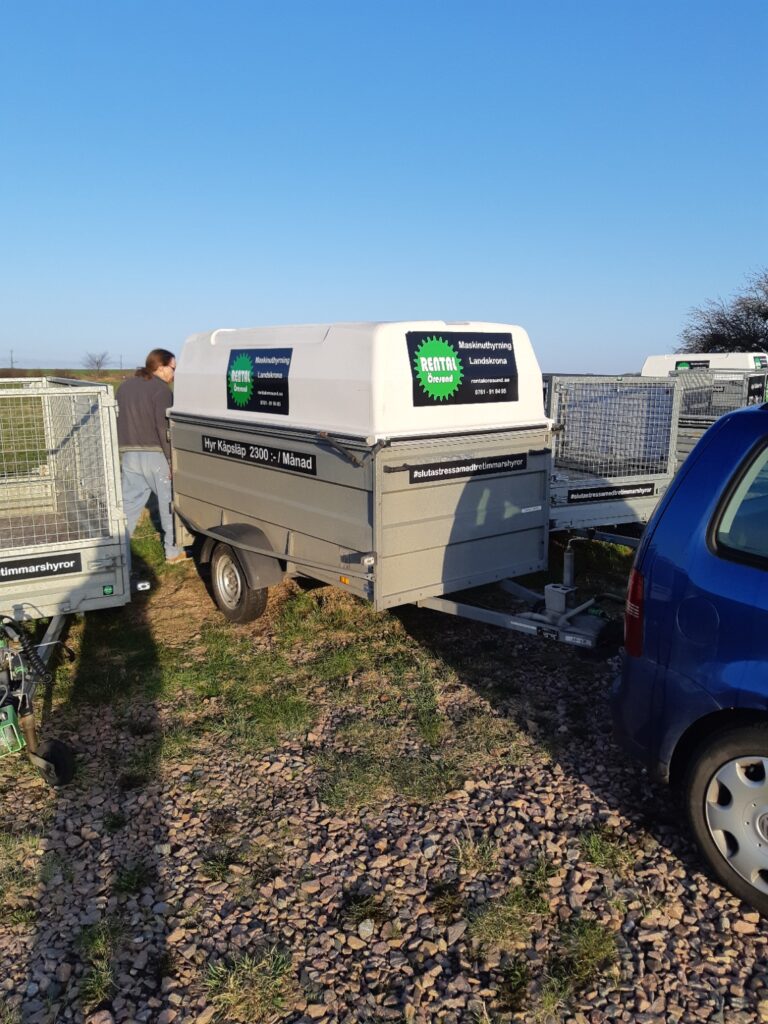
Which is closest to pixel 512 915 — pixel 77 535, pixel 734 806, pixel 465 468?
pixel 734 806

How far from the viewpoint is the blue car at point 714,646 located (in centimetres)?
310

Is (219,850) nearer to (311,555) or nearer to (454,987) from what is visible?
(454,987)

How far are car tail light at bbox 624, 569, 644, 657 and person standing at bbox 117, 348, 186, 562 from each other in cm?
520

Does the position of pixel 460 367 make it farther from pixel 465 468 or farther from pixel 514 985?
pixel 514 985

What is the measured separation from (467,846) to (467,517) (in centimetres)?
240

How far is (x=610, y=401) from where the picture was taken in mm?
7934

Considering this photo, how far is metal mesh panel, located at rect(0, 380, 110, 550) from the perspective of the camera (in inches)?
222

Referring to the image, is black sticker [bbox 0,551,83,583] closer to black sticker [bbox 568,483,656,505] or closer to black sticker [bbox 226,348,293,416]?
black sticker [bbox 226,348,293,416]

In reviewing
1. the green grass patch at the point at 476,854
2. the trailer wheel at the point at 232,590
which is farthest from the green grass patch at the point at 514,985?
the trailer wheel at the point at 232,590

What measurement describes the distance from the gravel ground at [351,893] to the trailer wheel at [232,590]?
5.82 ft

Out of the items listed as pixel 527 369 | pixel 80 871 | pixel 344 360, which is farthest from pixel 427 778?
pixel 527 369

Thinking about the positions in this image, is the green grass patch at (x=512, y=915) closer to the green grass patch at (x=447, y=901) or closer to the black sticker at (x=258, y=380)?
the green grass patch at (x=447, y=901)

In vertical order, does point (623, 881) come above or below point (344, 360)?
below

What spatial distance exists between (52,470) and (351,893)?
5.16m
